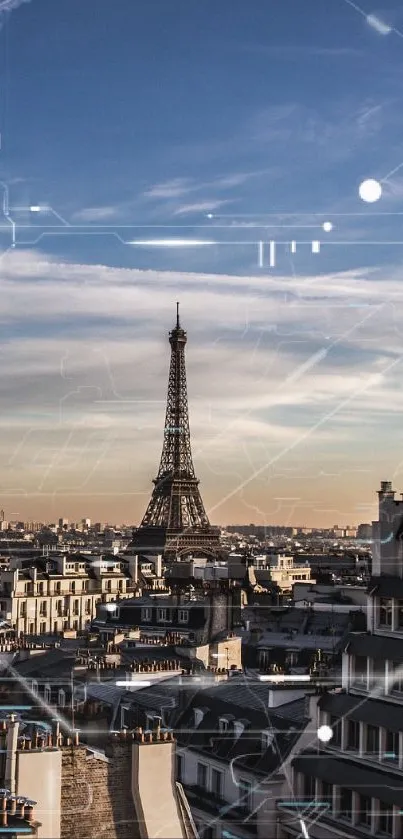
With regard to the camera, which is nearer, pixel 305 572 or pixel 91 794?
pixel 91 794

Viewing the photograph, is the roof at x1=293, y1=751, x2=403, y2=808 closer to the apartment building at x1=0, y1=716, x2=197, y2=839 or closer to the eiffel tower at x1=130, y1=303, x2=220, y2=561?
the apartment building at x1=0, y1=716, x2=197, y2=839

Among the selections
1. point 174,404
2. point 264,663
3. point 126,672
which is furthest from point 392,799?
point 174,404

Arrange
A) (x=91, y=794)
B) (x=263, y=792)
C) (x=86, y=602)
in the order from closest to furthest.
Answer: (x=91, y=794), (x=263, y=792), (x=86, y=602)

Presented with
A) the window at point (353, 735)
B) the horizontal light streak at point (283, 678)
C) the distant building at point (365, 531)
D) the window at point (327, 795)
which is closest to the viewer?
the window at point (327, 795)

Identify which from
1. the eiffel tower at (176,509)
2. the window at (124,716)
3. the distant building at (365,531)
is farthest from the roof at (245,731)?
the eiffel tower at (176,509)

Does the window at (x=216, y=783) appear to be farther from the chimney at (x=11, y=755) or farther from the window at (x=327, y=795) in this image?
the chimney at (x=11, y=755)

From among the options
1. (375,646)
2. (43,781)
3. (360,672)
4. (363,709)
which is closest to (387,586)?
(375,646)

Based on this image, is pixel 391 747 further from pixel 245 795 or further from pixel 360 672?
pixel 245 795

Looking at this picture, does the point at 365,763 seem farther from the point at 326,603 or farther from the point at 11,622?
the point at 11,622
